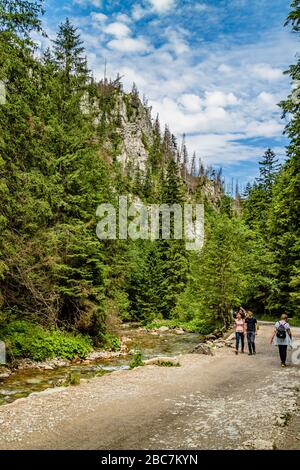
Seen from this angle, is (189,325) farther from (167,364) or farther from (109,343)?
(167,364)

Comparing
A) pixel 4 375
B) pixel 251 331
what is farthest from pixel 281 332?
pixel 4 375

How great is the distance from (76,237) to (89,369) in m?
7.14

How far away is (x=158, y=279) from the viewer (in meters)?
43.2

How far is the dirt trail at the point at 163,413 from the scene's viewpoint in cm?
663

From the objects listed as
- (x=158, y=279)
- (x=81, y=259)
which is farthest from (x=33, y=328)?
(x=158, y=279)

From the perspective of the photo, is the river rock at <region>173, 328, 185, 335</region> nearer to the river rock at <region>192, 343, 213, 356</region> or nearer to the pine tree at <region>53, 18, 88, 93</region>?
the river rock at <region>192, 343, 213, 356</region>

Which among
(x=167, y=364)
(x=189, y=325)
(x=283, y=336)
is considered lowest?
(x=189, y=325)

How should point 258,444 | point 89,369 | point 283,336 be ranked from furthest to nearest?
point 89,369 → point 283,336 → point 258,444

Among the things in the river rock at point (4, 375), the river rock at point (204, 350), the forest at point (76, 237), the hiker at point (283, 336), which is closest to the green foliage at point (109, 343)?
the forest at point (76, 237)

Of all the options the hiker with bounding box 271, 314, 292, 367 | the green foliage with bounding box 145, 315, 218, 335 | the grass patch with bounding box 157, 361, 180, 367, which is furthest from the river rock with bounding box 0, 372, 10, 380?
the green foliage with bounding box 145, 315, 218, 335

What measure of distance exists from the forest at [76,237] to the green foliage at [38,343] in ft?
0.18

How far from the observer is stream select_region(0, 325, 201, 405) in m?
13.2

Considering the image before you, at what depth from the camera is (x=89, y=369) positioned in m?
17.3
